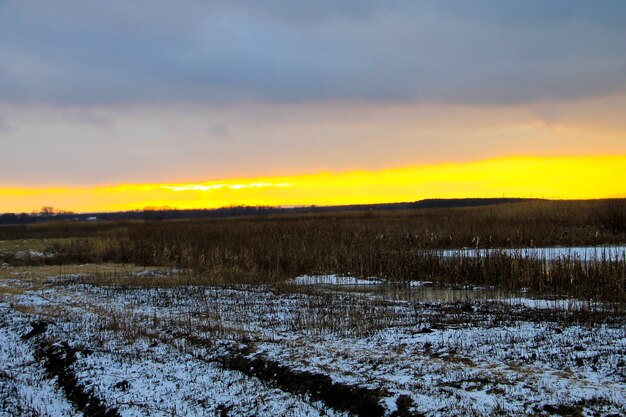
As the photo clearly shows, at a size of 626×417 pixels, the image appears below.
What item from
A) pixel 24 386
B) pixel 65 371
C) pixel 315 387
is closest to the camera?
pixel 315 387

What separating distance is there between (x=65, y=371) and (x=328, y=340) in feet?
12.5

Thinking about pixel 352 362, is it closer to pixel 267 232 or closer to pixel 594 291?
pixel 594 291

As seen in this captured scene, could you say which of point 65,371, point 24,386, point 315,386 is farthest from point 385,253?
point 24,386

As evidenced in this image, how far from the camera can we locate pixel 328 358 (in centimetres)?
757

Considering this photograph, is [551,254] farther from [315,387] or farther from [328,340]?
[315,387]

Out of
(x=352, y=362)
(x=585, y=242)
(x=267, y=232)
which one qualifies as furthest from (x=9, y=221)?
(x=352, y=362)

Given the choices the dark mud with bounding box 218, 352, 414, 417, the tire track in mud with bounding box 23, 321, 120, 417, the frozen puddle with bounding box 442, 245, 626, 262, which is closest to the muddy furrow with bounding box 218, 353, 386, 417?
the dark mud with bounding box 218, 352, 414, 417

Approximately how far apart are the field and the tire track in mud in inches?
1.2

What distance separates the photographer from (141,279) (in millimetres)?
18719

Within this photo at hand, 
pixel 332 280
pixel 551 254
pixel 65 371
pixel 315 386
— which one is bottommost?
pixel 332 280

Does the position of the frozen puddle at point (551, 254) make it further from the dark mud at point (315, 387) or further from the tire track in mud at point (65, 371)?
the tire track in mud at point (65, 371)

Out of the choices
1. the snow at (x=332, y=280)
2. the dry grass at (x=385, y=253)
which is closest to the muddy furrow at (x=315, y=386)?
the dry grass at (x=385, y=253)

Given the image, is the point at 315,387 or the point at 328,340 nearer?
the point at 315,387

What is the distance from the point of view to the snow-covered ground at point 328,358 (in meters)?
5.99
